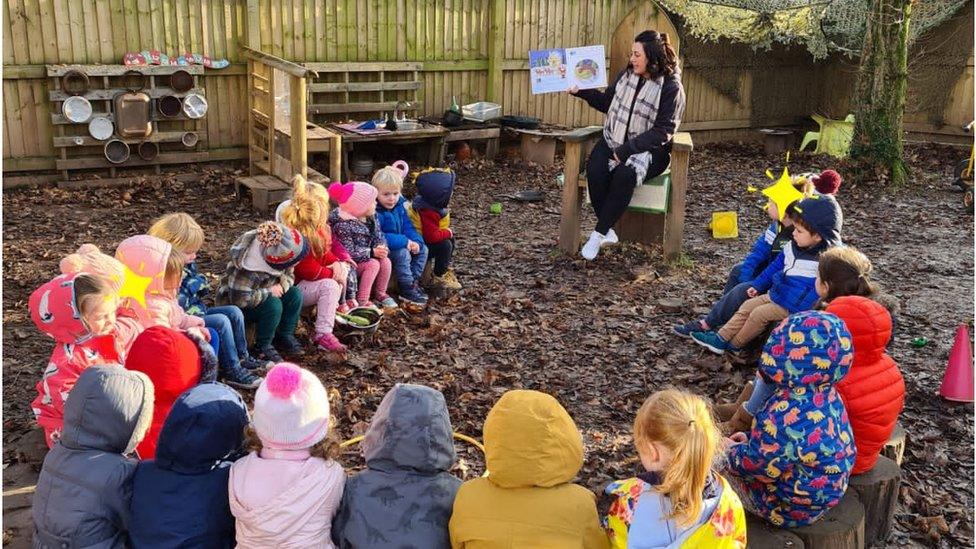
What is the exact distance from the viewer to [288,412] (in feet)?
9.16

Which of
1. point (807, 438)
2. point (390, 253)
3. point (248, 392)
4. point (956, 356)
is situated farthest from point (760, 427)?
point (390, 253)

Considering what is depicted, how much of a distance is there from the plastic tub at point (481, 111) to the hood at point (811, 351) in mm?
8444

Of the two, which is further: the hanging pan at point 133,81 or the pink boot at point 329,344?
the hanging pan at point 133,81

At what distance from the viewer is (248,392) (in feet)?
15.8

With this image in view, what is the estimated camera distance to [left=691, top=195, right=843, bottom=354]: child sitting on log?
494 centimetres

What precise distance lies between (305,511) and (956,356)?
148 inches

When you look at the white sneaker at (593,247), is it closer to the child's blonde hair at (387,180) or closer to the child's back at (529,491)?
the child's blonde hair at (387,180)

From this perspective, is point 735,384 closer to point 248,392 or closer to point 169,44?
point 248,392

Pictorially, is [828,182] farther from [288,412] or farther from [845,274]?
[288,412]

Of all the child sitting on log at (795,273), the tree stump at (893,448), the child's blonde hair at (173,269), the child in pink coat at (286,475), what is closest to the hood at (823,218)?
the child sitting on log at (795,273)

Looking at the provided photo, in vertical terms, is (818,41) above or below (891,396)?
above

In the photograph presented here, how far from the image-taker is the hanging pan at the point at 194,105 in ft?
31.1

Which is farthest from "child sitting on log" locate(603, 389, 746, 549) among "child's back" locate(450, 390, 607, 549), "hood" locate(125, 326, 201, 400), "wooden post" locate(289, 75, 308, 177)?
"wooden post" locate(289, 75, 308, 177)

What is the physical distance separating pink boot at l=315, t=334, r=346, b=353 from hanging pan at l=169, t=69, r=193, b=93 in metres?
5.09
